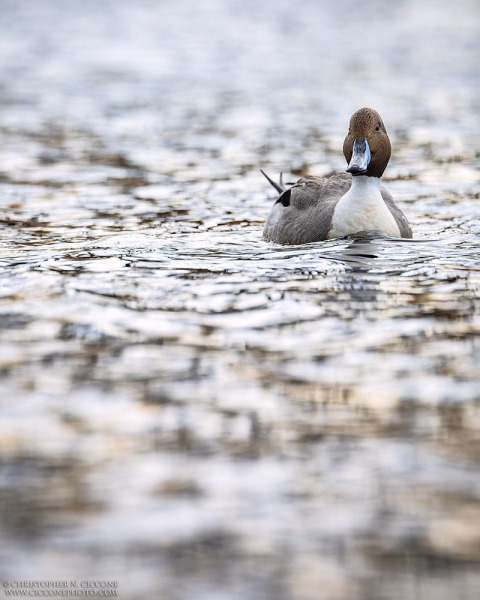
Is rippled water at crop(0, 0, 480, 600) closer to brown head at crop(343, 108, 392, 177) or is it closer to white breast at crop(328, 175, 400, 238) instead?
white breast at crop(328, 175, 400, 238)

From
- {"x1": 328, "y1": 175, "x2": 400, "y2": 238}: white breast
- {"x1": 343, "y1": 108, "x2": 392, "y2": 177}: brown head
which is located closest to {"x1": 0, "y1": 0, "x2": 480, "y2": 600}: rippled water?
{"x1": 328, "y1": 175, "x2": 400, "y2": 238}: white breast

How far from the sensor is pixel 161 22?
32.6m

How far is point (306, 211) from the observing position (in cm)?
971

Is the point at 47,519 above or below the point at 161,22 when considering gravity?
below

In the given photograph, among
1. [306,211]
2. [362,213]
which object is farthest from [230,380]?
[306,211]

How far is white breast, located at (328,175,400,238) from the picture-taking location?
365 inches

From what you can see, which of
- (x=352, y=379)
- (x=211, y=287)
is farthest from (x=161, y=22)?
(x=352, y=379)

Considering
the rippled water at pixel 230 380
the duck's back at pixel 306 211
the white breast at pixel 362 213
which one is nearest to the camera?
the rippled water at pixel 230 380

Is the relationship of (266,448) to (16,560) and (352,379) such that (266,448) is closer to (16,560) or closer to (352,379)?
(352,379)

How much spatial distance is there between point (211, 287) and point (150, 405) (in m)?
2.42

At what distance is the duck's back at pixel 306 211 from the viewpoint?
9.41 metres

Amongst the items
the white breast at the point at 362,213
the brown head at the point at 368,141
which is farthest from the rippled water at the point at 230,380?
the brown head at the point at 368,141

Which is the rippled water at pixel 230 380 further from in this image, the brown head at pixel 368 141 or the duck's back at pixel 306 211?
the brown head at pixel 368 141

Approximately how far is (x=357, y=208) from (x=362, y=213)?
0.20 feet
